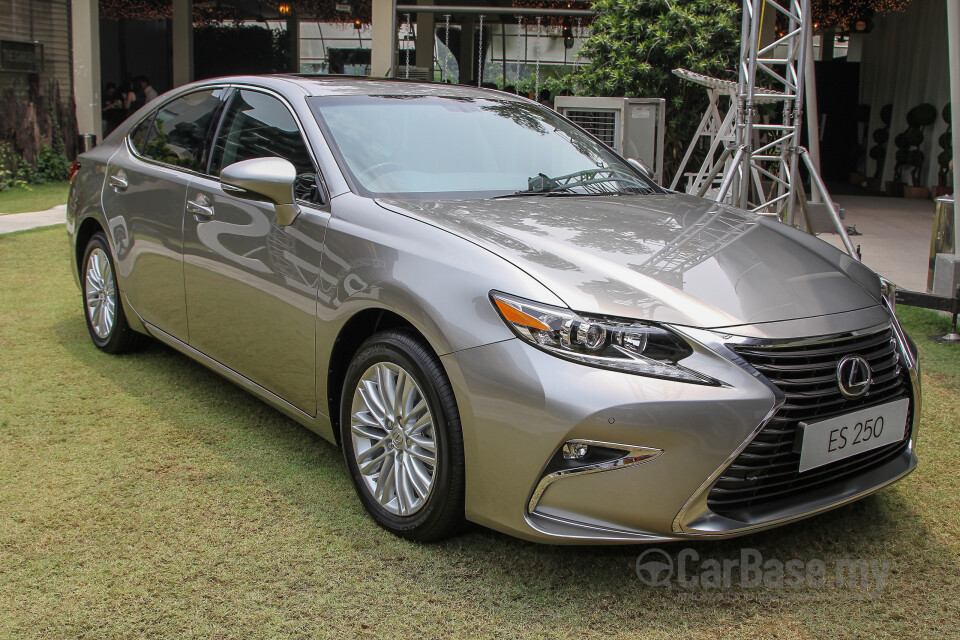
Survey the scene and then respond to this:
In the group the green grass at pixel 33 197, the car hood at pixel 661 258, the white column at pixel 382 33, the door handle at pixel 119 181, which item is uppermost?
the white column at pixel 382 33

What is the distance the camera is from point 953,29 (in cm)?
569

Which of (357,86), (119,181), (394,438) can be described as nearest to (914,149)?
(357,86)

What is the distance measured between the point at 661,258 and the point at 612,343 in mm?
478

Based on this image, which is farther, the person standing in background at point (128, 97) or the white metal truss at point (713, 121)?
the person standing in background at point (128, 97)

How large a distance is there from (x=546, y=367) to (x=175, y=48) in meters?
18.5

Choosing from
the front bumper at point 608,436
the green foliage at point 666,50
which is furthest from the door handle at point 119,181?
the green foliage at point 666,50

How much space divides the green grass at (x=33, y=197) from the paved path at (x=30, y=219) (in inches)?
14.0

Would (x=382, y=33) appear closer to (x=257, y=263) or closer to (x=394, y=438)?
(x=257, y=263)

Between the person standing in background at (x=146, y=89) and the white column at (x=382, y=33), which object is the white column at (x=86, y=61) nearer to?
the person standing in background at (x=146, y=89)

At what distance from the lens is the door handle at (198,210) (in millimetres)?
3756

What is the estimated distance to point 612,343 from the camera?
243 centimetres

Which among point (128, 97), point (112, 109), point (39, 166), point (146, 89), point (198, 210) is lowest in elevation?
point (39, 166)

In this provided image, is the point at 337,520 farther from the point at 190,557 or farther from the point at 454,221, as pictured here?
the point at 454,221

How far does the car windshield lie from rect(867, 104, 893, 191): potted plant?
47.0ft
